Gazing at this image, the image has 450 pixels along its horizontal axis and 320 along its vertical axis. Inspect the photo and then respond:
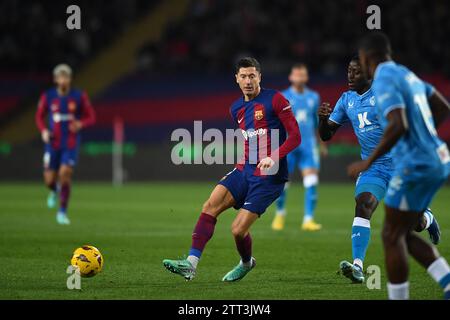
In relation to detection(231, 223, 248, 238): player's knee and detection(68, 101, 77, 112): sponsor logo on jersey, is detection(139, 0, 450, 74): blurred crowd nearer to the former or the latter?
detection(68, 101, 77, 112): sponsor logo on jersey

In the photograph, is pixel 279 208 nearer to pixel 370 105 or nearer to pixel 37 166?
pixel 370 105

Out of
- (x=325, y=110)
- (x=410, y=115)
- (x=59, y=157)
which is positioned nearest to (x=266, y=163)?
(x=325, y=110)

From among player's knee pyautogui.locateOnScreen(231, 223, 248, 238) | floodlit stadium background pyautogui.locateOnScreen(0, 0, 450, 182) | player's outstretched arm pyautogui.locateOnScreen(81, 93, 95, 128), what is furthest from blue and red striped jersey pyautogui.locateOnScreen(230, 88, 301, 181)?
floodlit stadium background pyautogui.locateOnScreen(0, 0, 450, 182)

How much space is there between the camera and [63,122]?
628 inches

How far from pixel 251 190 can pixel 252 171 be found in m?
0.19

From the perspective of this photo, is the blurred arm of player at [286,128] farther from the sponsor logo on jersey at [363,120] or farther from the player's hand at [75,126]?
the player's hand at [75,126]

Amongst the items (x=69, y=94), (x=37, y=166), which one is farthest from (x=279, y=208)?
(x=37, y=166)

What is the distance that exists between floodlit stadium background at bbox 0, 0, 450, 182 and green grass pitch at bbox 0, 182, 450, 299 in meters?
5.85

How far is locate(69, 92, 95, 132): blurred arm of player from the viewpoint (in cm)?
1566

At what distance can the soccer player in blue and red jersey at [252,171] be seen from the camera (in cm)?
891

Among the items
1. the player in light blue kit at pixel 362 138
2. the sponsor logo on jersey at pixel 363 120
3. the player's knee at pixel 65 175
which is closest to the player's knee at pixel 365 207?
the player in light blue kit at pixel 362 138

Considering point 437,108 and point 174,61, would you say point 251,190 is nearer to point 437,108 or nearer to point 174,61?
point 437,108

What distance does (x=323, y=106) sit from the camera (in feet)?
30.4

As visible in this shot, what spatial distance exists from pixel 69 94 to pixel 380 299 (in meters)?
9.48
